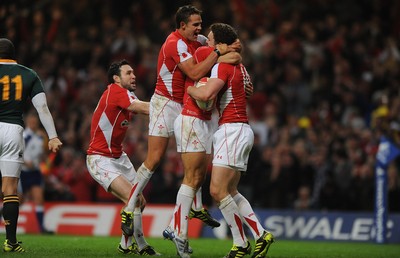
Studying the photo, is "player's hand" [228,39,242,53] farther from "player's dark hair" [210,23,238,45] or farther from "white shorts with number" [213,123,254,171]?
"white shorts with number" [213,123,254,171]

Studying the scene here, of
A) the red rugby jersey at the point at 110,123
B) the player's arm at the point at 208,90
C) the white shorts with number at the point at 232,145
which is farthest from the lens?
the red rugby jersey at the point at 110,123

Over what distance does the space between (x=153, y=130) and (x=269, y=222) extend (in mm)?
7357

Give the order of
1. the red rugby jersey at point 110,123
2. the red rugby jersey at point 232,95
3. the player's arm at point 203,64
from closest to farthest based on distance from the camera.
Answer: the red rugby jersey at point 232,95 → the player's arm at point 203,64 → the red rugby jersey at point 110,123

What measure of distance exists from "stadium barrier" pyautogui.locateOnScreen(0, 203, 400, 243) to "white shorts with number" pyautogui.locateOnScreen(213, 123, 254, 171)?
701cm

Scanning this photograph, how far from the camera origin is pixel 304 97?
22031mm

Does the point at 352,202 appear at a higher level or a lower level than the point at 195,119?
lower

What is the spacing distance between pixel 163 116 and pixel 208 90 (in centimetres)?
113

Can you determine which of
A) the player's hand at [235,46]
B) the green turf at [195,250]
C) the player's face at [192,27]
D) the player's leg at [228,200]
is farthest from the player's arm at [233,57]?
the green turf at [195,250]

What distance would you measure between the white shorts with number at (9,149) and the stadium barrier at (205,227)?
7409mm

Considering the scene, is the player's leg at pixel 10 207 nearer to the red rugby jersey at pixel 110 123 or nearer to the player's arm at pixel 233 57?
the red rugby jersey at pixel 110 123

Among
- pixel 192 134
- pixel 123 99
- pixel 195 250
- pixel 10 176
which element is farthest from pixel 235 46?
pixel 195 250

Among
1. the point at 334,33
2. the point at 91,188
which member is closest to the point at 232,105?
the point at 91,188

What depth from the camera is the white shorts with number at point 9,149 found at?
1152 centimetres

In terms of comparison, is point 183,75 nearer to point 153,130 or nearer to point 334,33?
point 153,130
